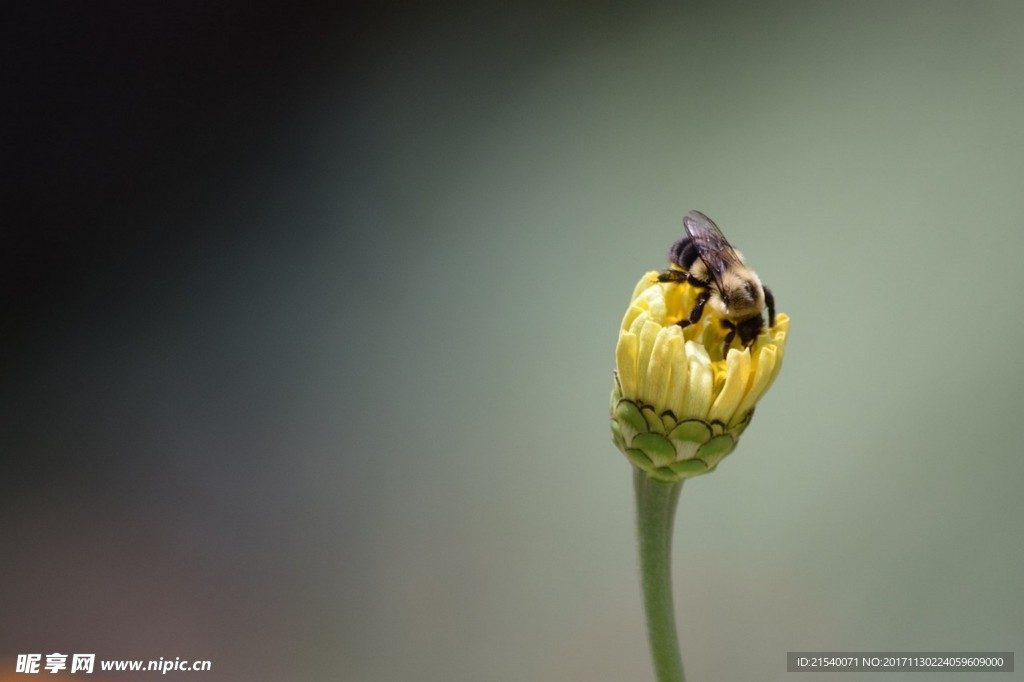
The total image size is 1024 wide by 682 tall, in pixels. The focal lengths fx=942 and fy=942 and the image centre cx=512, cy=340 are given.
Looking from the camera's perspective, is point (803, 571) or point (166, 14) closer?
point (803, 571)

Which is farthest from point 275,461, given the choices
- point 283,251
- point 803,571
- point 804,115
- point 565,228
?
point 804,115

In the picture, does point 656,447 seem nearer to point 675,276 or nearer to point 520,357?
point 675,276

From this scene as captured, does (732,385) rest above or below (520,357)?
below

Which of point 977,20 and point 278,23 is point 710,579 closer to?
point 977,20

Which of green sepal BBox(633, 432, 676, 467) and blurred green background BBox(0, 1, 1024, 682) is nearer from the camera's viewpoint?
green sepal BBox(633, 432, 676, 467)

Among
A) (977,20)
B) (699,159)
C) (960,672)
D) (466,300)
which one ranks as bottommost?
(960,672)

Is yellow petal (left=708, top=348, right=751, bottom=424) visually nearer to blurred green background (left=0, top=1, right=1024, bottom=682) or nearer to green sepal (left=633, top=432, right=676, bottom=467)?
green sepal (left=633, top=432, right=676, bottom=467)

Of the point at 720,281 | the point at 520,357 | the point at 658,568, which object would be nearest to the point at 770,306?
the point at 720,281

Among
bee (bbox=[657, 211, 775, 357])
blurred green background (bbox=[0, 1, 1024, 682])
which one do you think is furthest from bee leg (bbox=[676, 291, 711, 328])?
blurred green background (bbox=[0, 1, 1024, 682])
